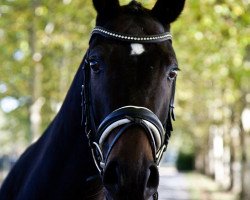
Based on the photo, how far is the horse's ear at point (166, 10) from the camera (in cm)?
334

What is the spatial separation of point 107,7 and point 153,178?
1218 millimetres

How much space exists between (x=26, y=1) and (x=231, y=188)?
14958 mm

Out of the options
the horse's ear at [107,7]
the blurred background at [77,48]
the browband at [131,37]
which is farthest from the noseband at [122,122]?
the blurred background at [77,48]

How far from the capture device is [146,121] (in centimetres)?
281

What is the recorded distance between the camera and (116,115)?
2.84 meters

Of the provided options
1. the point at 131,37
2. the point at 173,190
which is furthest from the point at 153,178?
the point at 173,190

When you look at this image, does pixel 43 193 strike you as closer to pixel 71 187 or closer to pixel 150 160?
pixel 71 187

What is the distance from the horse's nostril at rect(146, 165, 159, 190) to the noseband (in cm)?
14

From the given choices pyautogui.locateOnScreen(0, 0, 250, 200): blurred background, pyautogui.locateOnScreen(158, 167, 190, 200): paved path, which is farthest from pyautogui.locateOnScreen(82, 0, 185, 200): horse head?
pyautogui.locateOnScreen(158, 167, 190, 200): paved path

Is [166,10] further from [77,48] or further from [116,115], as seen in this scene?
[77,48]

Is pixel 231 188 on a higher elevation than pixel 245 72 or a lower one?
lower

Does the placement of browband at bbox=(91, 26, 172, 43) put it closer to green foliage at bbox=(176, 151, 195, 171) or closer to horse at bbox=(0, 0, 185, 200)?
horse at bbox=(0, 0, 185, 200)

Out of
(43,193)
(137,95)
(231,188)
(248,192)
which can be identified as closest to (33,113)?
(248,192)

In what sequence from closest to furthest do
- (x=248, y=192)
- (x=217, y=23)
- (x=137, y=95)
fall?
(x=137, y=95), (x=217, y=23), (x=248, y=192)
